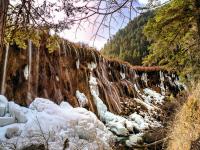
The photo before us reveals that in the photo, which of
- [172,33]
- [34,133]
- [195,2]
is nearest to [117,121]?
[34,133]

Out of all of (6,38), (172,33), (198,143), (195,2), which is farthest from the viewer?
(172,33)

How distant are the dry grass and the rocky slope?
6453 millimetres

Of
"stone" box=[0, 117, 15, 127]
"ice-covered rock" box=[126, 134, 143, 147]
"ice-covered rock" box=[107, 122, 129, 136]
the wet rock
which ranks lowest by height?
"ice-covered rock" box=[126, 134, 143, 147]

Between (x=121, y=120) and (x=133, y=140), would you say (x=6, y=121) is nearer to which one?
(x=133, y=140)

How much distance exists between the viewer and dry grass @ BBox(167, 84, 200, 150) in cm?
685

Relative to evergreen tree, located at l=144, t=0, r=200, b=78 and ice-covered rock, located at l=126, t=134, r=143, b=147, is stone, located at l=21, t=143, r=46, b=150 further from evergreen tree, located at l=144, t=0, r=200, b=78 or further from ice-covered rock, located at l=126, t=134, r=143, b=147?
ice-covered rock, located at l=126, t=134, r=143, b=147

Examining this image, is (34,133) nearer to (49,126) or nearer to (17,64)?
(49,126)

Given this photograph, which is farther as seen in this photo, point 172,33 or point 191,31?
point 191,31

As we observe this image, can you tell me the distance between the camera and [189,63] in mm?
10883

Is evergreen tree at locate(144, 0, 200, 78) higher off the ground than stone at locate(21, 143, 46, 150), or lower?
higher

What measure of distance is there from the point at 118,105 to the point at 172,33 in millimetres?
13309

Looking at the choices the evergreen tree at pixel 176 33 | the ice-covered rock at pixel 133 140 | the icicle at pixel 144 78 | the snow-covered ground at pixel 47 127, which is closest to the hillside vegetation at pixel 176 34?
the evergreen tree at pixel 176 33

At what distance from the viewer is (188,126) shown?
7.16 m

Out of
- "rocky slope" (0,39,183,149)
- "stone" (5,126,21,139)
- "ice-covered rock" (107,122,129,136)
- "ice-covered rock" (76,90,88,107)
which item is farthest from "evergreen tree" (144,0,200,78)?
"ice-covered rock" (76,90,88,107)
